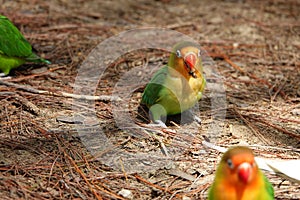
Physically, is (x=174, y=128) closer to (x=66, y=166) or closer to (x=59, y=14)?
(x=66, y=166)

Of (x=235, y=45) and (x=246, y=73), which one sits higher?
(x=235, y=45)

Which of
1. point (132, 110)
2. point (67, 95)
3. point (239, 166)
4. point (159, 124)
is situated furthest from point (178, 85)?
point (239, 166)

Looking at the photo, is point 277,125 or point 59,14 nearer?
point 277,125

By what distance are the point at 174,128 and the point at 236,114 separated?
57cm

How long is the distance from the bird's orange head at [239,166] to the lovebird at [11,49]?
8.24 feet

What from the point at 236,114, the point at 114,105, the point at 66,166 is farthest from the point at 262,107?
the point at 66,166

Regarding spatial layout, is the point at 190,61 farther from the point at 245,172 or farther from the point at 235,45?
the point at 235,45

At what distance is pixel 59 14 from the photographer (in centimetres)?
565

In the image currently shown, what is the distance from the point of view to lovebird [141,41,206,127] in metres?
3.56

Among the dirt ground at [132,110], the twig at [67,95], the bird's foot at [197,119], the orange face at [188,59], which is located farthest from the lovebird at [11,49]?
the bird's foot at [197,119]

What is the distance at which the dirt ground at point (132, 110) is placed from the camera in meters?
2.96

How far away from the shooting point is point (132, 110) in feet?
12.7

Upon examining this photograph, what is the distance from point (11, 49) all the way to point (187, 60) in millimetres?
1660

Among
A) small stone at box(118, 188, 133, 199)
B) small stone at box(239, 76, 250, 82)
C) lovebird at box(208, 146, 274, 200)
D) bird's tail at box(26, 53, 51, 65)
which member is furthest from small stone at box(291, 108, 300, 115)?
bird's tail at box(26, 53, 51, 65)
